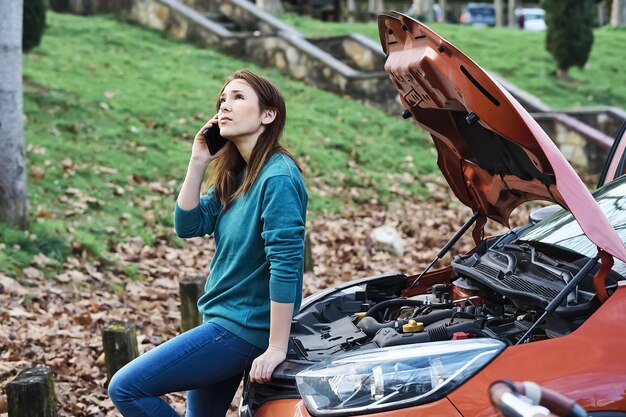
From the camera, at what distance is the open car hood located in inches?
117

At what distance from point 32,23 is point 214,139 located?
9.20 m

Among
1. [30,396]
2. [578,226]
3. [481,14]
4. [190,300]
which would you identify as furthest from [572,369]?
[481,14]

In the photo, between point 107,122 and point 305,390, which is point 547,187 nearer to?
point 305,390

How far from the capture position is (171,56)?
1477cm

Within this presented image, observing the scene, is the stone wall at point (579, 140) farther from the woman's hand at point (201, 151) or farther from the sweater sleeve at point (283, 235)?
the sweater sleeve at point (283, 235)

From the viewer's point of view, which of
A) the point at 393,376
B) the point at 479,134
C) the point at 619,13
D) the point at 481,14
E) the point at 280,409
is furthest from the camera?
the point at 481,14

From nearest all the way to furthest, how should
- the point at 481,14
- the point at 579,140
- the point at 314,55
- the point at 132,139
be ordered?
the point at 132,139 < the point at 579,140 < the point at 314,55 < the point at 481,14

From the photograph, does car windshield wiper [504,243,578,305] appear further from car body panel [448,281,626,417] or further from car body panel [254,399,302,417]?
car body panel [254,399,302,417]

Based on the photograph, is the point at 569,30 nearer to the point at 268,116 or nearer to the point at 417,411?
the point at 268,116

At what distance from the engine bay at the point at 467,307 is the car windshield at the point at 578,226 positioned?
6 cm

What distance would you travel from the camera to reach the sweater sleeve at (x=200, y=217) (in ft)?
12.0

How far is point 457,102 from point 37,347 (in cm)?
340

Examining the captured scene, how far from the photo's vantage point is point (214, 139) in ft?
12.2

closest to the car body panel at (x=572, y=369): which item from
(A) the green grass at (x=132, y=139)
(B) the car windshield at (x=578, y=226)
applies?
(B) the car windshield at (x=578, y=226)
